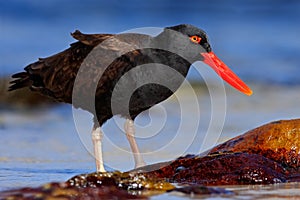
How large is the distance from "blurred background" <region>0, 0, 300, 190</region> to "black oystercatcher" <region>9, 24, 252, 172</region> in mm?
742

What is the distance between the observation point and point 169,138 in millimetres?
8367

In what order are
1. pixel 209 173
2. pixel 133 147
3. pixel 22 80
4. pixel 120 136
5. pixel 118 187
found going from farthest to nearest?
pixel 120 136 → pixel 22 80 → pixel 133 147 → pixel 209 173 → pixel 118 187

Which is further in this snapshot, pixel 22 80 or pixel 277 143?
pixel 22 80

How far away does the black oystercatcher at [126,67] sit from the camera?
6.14 metres

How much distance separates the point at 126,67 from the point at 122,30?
33.7 feet

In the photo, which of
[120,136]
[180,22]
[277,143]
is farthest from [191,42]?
[180,22]

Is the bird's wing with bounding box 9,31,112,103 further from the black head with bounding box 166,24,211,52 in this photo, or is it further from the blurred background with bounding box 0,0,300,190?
the blurred background with bounding box 0,0,300,190

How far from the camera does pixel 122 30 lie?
53.5 feet

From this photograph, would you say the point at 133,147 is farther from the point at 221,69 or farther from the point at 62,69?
the point at 221,69

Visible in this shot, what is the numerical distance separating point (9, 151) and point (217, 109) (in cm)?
350

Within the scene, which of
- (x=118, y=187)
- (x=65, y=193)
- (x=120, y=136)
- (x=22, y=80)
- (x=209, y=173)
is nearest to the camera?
(x=65, y=193)

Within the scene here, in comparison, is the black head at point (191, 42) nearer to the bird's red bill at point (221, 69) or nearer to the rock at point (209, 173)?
the bird's red bill at point (221, 69)

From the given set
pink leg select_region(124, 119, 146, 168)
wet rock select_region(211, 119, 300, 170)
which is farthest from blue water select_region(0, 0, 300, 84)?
wet rock select_region(211, 119, 300, 170)

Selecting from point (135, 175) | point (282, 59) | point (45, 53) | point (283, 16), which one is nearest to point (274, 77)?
point (282, 59)
